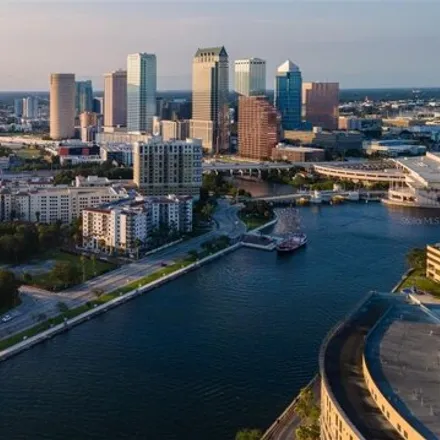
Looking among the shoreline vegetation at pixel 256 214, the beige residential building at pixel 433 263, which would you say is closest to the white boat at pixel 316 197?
the shoreline vegetation at pixel 256 214

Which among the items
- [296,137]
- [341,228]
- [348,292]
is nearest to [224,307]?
[348,292]


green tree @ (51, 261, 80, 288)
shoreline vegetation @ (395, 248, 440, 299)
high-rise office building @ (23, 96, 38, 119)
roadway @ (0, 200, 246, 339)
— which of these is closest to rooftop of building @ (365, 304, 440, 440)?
shoreline vegetation @ (395, 248, 440, 299)

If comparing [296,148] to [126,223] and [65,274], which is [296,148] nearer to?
[126,223]

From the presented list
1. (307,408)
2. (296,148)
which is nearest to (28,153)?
(296,148)

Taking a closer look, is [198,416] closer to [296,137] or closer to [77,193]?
[77,193]

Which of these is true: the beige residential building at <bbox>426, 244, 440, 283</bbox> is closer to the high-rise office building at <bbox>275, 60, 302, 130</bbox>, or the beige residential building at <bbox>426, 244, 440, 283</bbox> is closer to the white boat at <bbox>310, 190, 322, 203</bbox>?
the white boat at <bbox>310, 190, 322, 203</bbox>

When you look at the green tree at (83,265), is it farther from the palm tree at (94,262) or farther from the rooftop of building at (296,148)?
the rooftop of building at (296,148)
